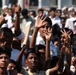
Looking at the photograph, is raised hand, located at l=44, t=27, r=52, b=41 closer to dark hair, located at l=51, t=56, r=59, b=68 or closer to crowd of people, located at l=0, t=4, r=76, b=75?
crowd of people, located at l=0, t=4, r=76, b=75

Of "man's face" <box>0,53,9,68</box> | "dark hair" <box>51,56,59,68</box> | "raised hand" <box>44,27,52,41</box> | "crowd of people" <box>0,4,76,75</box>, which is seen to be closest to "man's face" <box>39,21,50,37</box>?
"crowd of people" <box>0,4,76,75</box>

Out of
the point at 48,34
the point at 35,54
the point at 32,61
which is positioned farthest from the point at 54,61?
the point at 32,61

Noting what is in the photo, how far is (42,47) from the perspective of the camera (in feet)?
21.1

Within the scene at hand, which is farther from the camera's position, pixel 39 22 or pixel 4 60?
pixel 39 22

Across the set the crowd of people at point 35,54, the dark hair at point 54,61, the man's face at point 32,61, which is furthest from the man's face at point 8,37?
the dark hair at point 54,61

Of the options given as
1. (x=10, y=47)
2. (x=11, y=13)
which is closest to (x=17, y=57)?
(x=10, y=47)

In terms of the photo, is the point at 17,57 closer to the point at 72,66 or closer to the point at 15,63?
the point at 15,63

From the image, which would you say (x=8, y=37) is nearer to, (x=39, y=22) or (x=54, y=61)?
(x=39, y=22)

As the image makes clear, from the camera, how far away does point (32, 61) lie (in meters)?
5.86

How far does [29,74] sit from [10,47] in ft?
1.90

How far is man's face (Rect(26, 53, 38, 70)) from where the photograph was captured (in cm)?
A: 584

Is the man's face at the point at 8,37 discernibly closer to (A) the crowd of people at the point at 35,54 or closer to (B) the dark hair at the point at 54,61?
(A) the crowd of people at the point at 35,54

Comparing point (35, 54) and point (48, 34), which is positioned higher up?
point (48, 34)

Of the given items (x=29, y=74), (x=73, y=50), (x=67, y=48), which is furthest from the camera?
(x=73, y=50)
